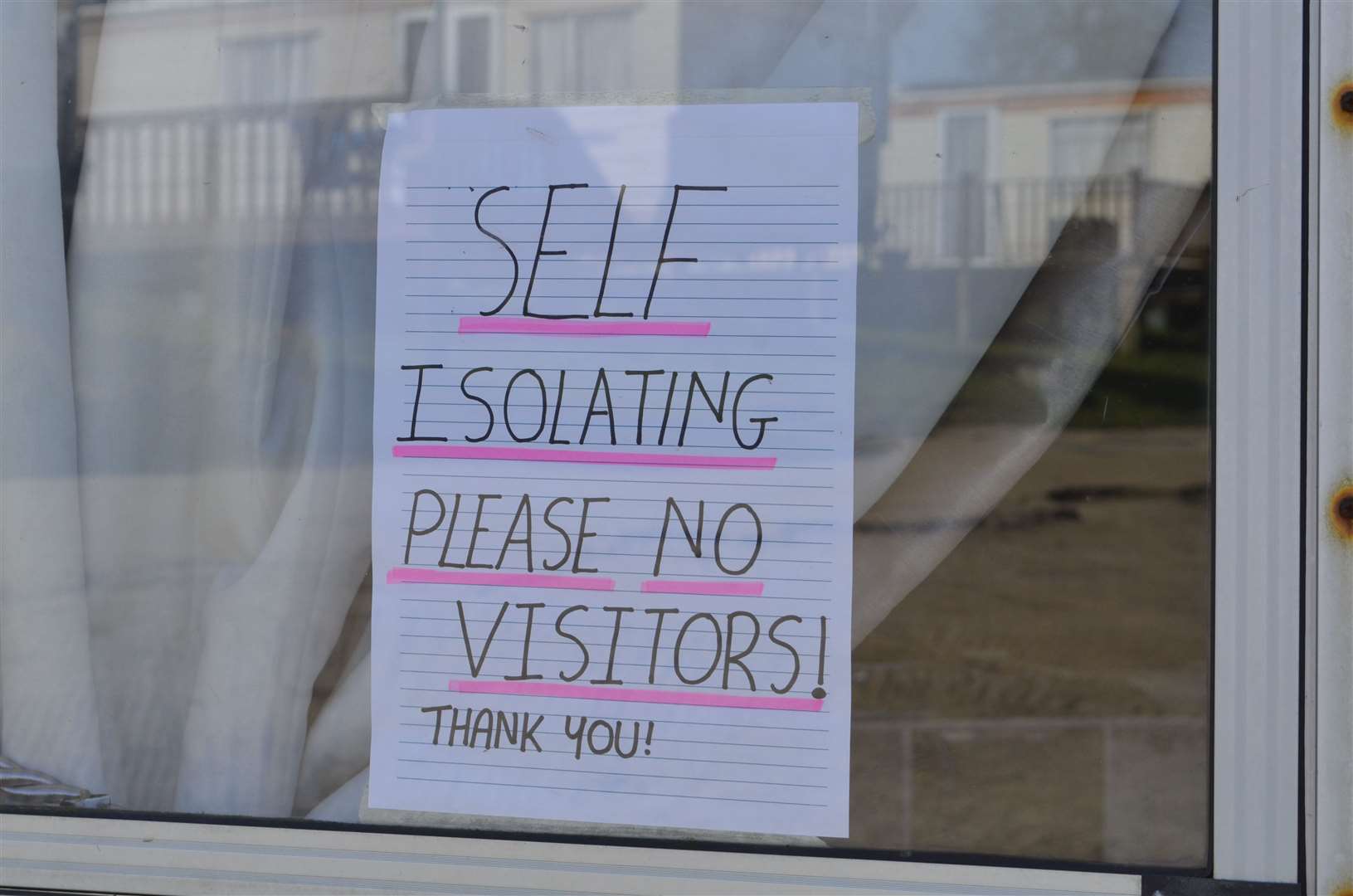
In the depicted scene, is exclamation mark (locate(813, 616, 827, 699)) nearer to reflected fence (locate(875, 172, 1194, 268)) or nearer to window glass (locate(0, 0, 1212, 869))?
window glass (locate(0, 0, 1212, 869))

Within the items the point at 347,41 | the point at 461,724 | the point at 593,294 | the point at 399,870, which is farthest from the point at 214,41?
the point at 399,870

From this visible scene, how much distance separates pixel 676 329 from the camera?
1.01 m

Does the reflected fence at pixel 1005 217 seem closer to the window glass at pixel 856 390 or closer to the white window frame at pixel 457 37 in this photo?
the window glass at pixel 856 390

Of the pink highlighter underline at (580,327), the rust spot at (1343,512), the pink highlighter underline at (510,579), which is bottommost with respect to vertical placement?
the pink highlighter underline at (510,579)

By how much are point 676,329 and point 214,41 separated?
1.90ft

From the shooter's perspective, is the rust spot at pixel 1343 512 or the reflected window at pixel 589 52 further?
the reflected window at pixel 589 52

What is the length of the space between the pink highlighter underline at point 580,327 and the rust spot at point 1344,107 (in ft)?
1.74

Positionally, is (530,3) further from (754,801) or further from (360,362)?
(754,801)

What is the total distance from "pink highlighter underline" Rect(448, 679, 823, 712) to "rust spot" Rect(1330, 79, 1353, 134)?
0.63 meters

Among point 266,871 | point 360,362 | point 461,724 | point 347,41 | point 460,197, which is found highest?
point 347,41

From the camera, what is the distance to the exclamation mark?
0.99 meters

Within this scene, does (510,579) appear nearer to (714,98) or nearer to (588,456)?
(588,456)

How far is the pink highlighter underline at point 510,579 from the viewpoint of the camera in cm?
102

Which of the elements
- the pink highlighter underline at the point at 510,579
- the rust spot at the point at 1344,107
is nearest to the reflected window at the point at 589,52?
the pink highlighter underline at the point at 510,579
